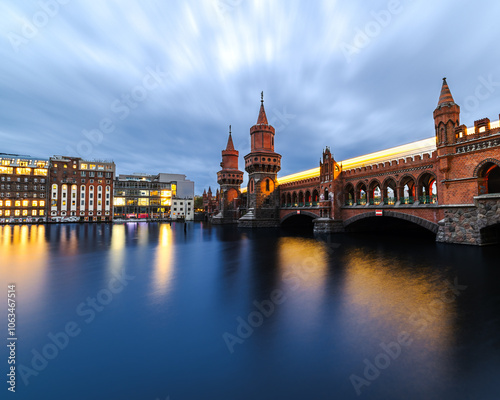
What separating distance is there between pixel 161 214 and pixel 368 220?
3263 inches

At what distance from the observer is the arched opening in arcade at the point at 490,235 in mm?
21334

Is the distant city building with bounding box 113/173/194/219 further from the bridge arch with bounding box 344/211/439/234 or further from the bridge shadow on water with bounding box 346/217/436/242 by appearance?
the bridge arch with bounding box 344/211/439/234

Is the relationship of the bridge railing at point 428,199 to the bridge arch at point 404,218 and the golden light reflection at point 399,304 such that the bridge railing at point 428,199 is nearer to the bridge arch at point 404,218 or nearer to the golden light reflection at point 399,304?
the bridge arch at point 404,218

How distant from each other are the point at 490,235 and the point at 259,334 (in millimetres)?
25962

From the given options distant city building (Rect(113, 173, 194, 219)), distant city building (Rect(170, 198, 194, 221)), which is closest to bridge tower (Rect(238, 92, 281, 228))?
distant city building (Rect(170, 198, 194, 221))

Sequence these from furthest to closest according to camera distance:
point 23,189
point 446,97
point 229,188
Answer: point 23,189
point 229,188
point 446,97

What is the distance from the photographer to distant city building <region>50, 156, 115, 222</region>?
79188 mm

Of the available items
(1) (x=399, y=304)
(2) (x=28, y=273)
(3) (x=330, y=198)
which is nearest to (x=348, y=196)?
(3) (x=330, y=198)

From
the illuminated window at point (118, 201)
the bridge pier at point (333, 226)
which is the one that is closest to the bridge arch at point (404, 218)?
the bridge pier at point (333, 226)

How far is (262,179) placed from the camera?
178 ft

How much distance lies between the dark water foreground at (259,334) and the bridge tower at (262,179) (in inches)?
1538

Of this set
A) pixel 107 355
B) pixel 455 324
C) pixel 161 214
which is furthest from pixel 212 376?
pixel 161 214

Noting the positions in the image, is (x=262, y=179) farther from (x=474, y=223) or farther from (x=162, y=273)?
(x=162, y=273)

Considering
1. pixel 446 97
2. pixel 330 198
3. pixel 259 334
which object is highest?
pixel 446 97
